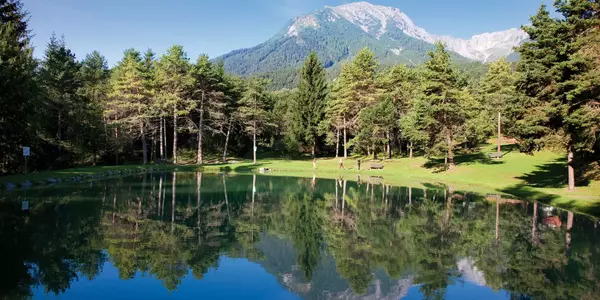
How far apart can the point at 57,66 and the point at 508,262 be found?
49.4 meters

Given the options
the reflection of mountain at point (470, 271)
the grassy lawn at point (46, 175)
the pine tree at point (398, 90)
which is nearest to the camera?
the reflection of mountain at point (470, 271)

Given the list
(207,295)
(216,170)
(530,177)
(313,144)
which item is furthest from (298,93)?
(207,295)

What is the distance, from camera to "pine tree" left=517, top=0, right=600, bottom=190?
24.6 m

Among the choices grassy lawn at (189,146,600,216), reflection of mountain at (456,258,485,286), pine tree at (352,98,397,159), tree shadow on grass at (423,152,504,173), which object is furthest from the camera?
pine tree at (352,98,397,159)

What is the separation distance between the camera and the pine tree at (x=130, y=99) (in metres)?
50.7

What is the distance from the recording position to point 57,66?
151 ft

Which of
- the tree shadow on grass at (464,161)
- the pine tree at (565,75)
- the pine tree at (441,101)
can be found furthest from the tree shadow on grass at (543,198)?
the tree shadow on grass at (464,161)

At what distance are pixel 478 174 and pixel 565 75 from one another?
13281mm

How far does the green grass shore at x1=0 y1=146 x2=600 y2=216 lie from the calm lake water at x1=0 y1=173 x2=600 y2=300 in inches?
114

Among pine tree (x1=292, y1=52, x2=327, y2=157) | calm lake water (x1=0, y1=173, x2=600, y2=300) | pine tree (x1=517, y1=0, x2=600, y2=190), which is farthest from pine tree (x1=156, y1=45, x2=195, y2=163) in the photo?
pine tree (x1=517, y1=0, x2=600, y2=190)

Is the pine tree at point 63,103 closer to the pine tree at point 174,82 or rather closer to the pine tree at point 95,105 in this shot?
the pine tree at point 95,105

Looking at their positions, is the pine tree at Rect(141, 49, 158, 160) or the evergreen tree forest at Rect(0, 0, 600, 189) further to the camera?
the pine tree at Rect(141, 49, 158, 160)

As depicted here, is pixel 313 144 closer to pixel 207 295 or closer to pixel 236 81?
pixel 236 81

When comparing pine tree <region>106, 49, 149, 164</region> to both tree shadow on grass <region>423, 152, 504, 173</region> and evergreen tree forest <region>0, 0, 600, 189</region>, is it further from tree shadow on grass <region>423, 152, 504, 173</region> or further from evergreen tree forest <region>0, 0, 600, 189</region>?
tree shadow on grass <region>423, 152, 504, 173</region>
